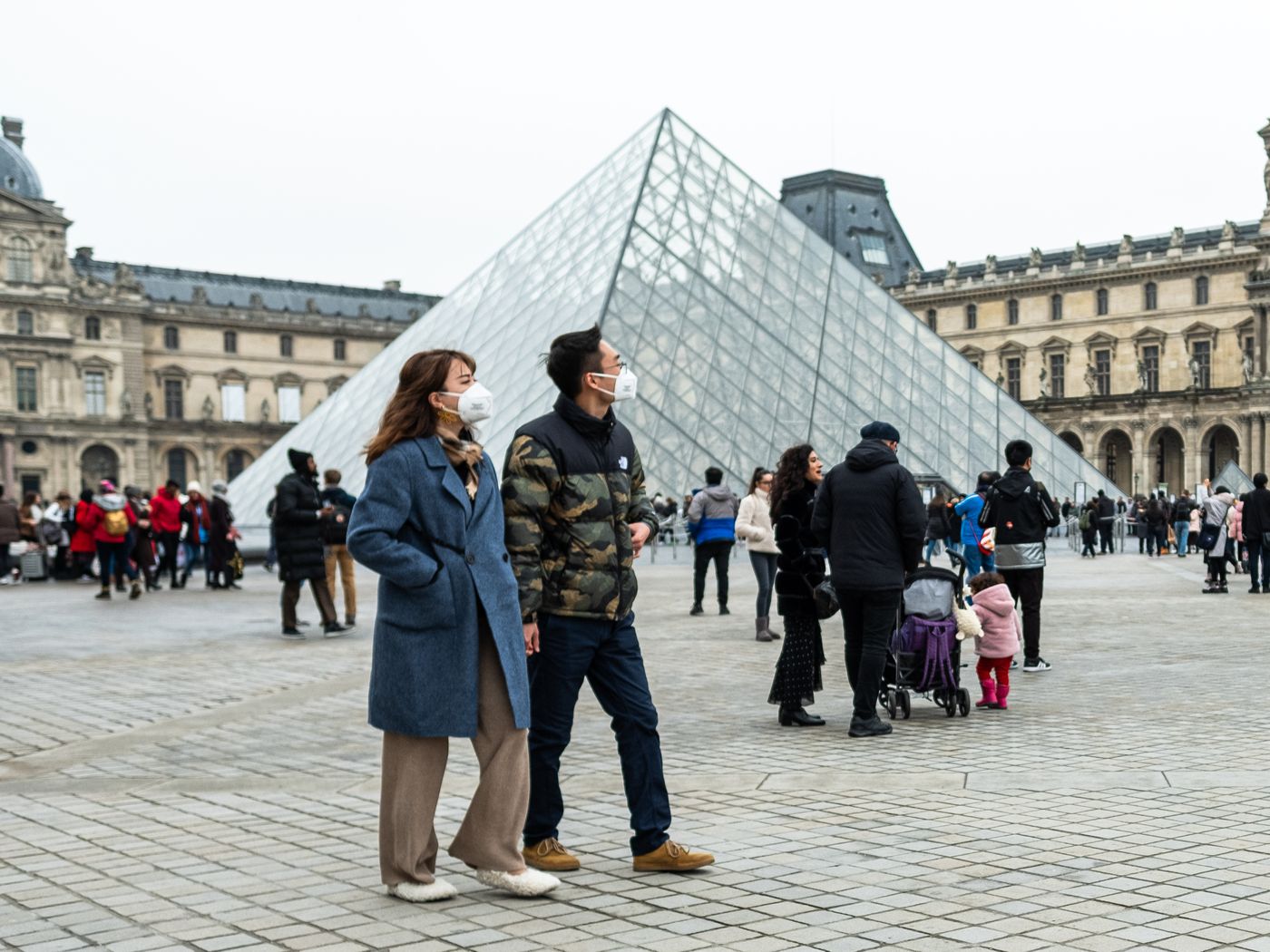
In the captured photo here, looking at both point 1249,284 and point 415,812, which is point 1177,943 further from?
point 1249,284

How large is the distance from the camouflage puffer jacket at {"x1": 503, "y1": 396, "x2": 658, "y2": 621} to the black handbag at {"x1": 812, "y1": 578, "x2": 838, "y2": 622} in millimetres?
2669

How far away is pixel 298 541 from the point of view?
11.7 meters

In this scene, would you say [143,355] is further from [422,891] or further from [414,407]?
[422,891]

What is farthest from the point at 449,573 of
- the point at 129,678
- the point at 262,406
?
the point at 262,406

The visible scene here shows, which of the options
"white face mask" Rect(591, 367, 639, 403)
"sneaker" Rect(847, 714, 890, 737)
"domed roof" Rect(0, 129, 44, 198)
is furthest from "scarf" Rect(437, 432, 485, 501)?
"domed roof" Rect(0, 129, 44, 198)

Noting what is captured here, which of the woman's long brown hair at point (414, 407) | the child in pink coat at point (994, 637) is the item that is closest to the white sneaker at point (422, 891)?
the woman's long brown hair at point (414, 407)

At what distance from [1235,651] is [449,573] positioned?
7205mm

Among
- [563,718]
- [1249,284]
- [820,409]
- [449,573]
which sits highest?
[1249,284]

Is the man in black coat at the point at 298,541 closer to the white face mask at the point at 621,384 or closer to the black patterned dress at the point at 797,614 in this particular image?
the black patterned dress at the point at 797,614

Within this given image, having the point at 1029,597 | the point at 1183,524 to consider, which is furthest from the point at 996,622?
the point at 1183,524

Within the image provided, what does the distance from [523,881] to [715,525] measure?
354 inches

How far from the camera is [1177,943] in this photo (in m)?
3.36

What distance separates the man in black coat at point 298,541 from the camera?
457 inches

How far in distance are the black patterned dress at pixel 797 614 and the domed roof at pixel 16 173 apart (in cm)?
6375
